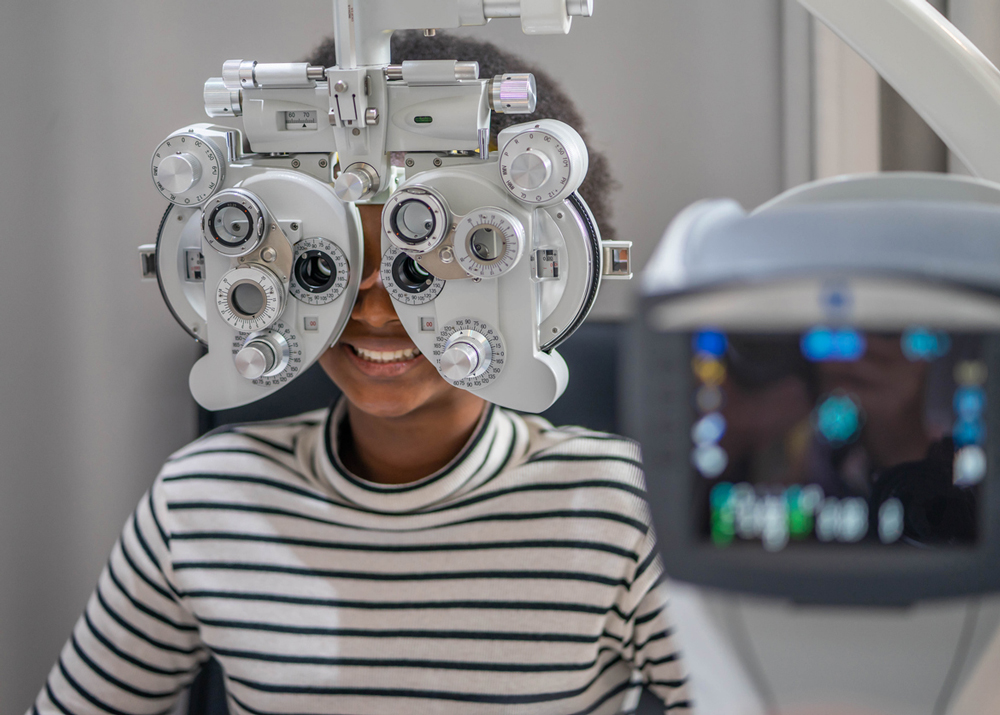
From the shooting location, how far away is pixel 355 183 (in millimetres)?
500

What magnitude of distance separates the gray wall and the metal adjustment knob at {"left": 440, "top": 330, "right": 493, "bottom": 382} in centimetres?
73

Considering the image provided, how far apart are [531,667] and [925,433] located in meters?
0.60

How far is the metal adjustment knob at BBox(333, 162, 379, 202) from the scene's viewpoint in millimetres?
500

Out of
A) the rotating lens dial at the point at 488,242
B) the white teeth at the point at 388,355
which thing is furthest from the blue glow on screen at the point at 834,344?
the white teeth at the point at 388,355

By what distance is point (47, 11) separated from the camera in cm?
121

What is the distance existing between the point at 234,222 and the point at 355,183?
0.08m

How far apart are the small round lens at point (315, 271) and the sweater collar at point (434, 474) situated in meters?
0.34

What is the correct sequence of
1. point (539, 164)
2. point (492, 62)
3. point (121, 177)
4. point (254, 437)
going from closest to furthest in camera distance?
point (539, 164)
point (492, 62)
point (254, 437)
point (121, 177)

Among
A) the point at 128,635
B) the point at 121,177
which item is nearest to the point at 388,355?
the point at 128,635

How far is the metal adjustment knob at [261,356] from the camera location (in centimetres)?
51

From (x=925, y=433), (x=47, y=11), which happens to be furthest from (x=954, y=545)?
(x=47, y=11)

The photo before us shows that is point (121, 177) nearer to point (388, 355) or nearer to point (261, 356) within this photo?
point (388, 355)

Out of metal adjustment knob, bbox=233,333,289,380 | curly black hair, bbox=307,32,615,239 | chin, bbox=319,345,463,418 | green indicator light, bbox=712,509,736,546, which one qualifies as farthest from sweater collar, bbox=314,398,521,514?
green indicator light, bbox=712,509,736,546

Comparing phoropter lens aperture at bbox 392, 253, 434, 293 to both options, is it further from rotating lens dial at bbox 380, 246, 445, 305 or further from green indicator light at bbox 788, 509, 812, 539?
green indicator light at bbox 788, 509, 812, 539
